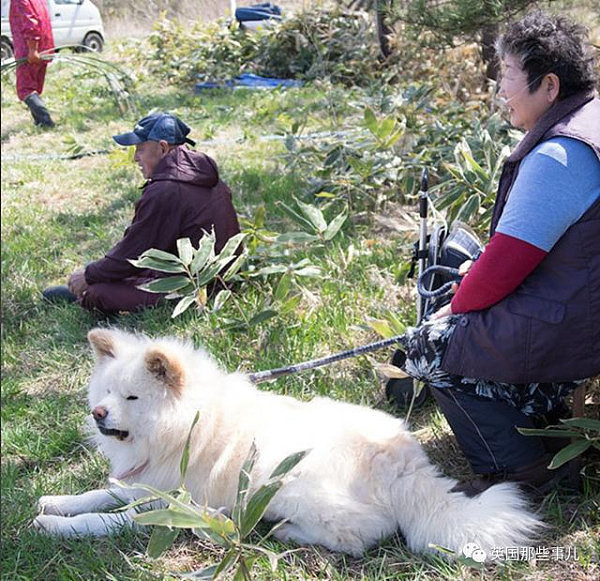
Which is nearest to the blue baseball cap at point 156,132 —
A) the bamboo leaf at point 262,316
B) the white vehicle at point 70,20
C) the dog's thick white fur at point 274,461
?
the white vehicle at point 70,20

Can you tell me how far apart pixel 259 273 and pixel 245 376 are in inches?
49.8

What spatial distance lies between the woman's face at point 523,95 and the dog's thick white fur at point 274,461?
1.28 m

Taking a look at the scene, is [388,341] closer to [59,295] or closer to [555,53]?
[555,53]

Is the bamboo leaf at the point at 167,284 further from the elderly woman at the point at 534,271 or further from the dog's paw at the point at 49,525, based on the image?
the elderly woman at the point at 534,271

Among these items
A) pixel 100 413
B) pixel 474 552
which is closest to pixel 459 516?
pixel 474 552

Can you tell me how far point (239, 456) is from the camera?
269cm

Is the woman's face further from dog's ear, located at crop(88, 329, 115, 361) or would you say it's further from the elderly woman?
dog's ear, located at crop(88, 329, 115, 361)

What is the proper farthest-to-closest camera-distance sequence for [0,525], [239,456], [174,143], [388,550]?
[174,143], [0,525], [239,456], [388,550]

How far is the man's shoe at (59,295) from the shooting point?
16.5 ft

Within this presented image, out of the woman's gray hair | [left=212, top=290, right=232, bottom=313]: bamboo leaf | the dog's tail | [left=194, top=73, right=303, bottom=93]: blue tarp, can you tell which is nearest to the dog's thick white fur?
the dog's tail

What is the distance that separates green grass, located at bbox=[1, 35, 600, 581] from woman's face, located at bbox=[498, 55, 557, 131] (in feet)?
4.60

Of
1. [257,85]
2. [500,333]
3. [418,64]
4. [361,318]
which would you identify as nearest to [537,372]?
[500,333]

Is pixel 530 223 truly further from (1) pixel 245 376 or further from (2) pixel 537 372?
(1) pixel 245 376

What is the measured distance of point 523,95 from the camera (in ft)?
7.82
